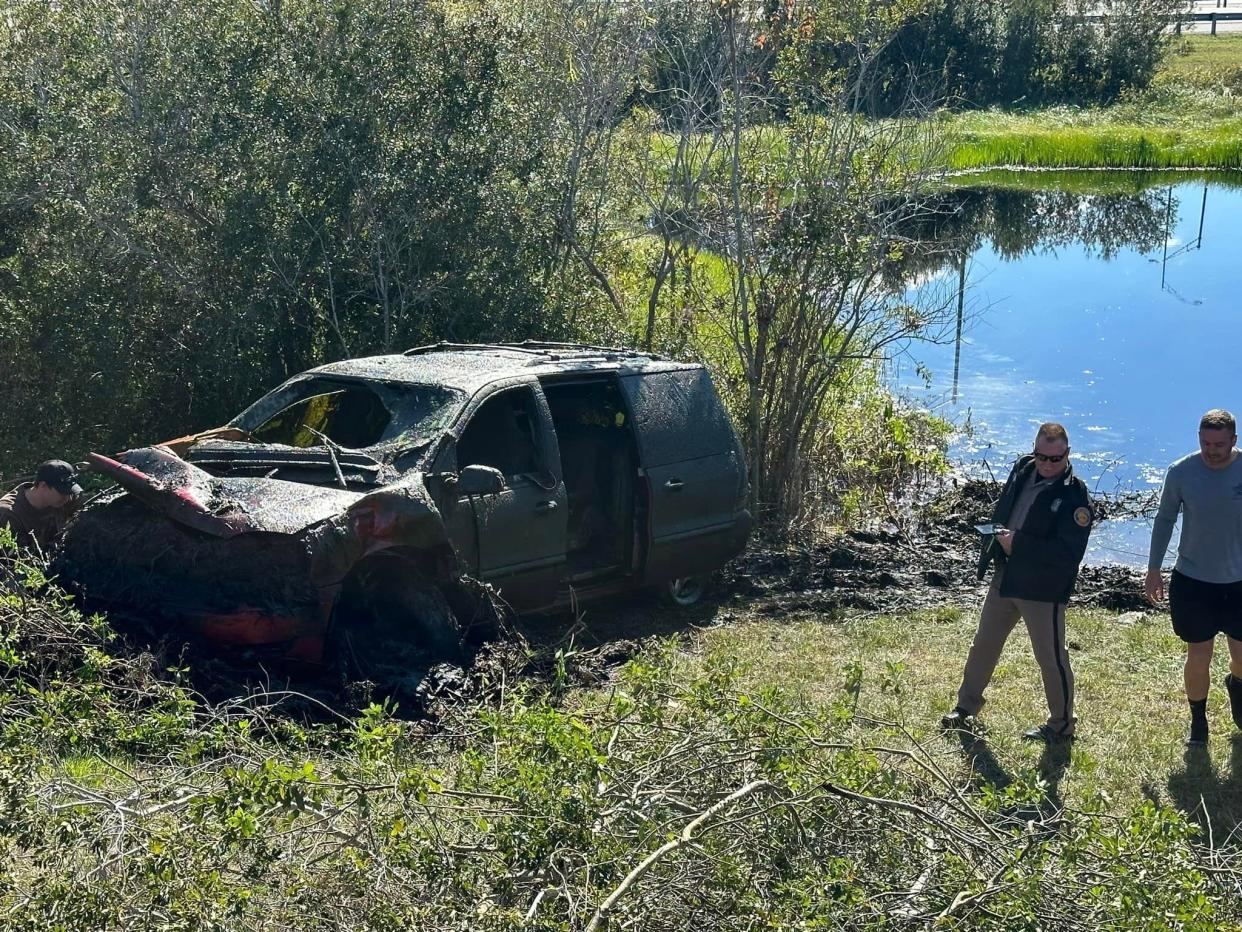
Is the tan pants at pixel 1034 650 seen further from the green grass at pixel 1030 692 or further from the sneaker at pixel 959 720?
the green grass at pixel 1030 692

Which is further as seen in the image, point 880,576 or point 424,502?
point 880,576

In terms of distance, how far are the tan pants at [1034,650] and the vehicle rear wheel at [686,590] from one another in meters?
2.53

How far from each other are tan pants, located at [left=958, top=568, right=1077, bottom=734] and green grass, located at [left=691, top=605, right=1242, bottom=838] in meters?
0.18

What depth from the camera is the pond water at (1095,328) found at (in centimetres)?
1686

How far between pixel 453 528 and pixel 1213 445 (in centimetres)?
400

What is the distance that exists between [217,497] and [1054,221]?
29274 mm

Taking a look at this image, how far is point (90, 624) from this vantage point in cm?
647

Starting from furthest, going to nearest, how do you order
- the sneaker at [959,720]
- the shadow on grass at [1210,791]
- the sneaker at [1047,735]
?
the sneaker at [959,720]
the sneaker at [1047,735]
the shadow on grass at [1210,791]

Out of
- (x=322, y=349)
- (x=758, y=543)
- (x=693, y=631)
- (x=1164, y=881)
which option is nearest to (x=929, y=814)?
(x=1164, y=881)

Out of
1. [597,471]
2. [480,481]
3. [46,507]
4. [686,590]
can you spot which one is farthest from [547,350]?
[46,507]

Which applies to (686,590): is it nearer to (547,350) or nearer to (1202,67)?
(547,350)

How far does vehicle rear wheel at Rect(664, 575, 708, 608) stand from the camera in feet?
32.6

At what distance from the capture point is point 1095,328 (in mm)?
23891

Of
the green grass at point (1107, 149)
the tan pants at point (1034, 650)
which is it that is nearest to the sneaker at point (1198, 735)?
the tan pants at point (1034, 650)
